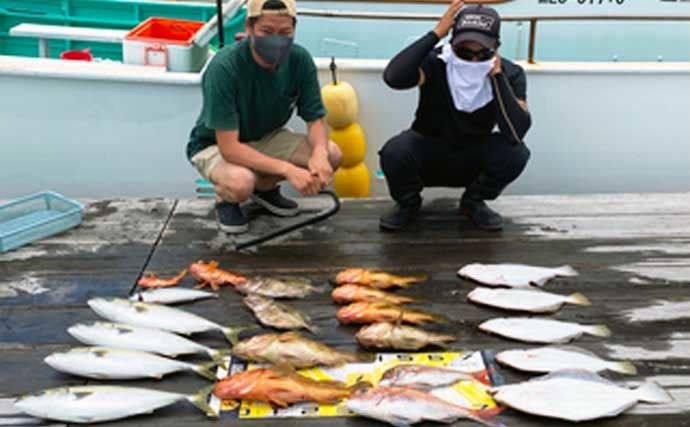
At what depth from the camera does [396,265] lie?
3.74 meters

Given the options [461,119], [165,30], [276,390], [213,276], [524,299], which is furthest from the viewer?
[165,30]

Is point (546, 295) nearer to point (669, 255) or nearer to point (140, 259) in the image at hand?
point (669, 255)

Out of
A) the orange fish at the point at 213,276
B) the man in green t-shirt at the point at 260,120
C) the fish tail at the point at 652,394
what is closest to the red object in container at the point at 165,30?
the man in green t-shirt at the point at 260,120

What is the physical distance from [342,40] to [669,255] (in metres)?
3.94

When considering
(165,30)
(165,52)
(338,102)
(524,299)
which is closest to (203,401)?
(524,299)

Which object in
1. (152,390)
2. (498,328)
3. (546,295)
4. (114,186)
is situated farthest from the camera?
(114,186)

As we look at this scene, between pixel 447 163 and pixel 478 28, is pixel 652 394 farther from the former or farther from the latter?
pixel 478 28

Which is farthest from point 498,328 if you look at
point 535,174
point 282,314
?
point 535,174

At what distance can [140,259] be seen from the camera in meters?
3.79

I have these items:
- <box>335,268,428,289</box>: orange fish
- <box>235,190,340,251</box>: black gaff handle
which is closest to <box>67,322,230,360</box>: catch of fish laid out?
<box>335,268,428,289</box>: orange fish

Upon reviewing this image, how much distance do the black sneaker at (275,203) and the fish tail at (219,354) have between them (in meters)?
1.72

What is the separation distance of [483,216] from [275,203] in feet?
4.43

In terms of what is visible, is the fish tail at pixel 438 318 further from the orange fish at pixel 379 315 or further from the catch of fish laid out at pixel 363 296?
the catch of fish laid out at pixel 363 296

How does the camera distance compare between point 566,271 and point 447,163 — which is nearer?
point 566,271
